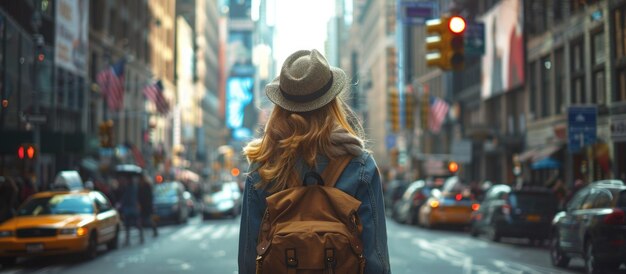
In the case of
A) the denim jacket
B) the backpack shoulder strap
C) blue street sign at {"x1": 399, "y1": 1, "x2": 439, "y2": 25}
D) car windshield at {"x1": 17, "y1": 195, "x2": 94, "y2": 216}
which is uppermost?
blue street sign at {"x1": 399, "y1": 1, "x2": 439, "y2": 25}

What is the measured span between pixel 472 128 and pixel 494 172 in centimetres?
398

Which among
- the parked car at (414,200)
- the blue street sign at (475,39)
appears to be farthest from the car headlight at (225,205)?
the blue street sign at (475,39)

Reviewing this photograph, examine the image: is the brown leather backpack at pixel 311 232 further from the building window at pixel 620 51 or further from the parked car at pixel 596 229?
the building window at pixel 620 51

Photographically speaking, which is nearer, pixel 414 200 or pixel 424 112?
pixel 414 200

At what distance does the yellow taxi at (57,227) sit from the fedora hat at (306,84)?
1516cm

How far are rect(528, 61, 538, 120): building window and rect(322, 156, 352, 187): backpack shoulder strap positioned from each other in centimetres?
4247

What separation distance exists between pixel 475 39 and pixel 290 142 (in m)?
30.6

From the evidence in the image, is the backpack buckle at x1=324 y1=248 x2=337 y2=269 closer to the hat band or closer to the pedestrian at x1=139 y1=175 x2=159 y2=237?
the hat band

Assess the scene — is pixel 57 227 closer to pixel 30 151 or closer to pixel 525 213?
pixel 525 213

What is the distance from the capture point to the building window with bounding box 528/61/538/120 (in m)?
45.7

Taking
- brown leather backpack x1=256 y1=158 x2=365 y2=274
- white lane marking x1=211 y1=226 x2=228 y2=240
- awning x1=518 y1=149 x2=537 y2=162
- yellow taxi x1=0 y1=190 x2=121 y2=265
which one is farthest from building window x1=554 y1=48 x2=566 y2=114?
brown leather backpack x1=256 y1=158 x2=365 y2=274

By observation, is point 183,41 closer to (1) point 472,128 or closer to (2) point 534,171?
(1) point 472,128

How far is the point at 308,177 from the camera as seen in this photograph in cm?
411

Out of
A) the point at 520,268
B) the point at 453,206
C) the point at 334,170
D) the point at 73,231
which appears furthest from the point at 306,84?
the point at 453,206
